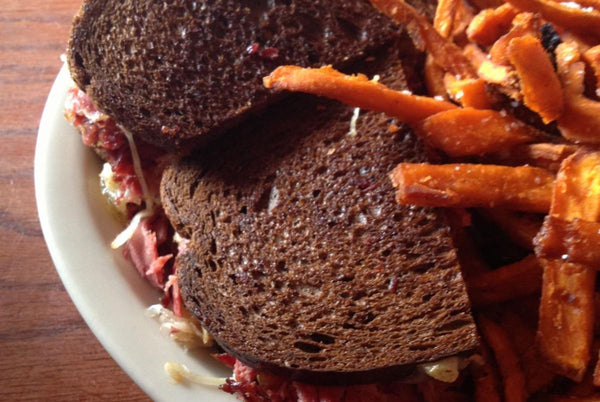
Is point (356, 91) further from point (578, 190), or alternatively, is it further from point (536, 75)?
point (578, 190)

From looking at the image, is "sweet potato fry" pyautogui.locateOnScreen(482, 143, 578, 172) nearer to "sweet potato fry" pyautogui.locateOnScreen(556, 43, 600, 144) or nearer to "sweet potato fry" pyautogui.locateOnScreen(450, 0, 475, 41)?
"sweet potato fry" pyautogui.locateOnScreen(556, 43, 600, 144)

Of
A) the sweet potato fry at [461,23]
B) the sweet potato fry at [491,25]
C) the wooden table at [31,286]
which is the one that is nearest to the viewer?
the sweet potato fry at [491,25]

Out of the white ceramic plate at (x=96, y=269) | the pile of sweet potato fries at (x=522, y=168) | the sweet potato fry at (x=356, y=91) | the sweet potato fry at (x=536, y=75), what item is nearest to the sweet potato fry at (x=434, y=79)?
the pile of sweet potato fries at (x=522, y=168)

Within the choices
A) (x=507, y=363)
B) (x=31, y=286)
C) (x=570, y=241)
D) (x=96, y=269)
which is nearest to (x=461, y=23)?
(x=570, y=241)

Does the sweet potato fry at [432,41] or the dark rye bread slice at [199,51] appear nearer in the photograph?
the sweet potato fry at [432,41]

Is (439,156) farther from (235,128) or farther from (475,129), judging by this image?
(235,128)

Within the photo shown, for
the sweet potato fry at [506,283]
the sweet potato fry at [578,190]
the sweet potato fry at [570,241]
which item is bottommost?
the sweet potato fry at [506,283]

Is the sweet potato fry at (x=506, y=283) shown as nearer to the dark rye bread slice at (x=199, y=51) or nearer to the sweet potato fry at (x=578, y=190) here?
the sweet potato fry at (x=578, y=190)
